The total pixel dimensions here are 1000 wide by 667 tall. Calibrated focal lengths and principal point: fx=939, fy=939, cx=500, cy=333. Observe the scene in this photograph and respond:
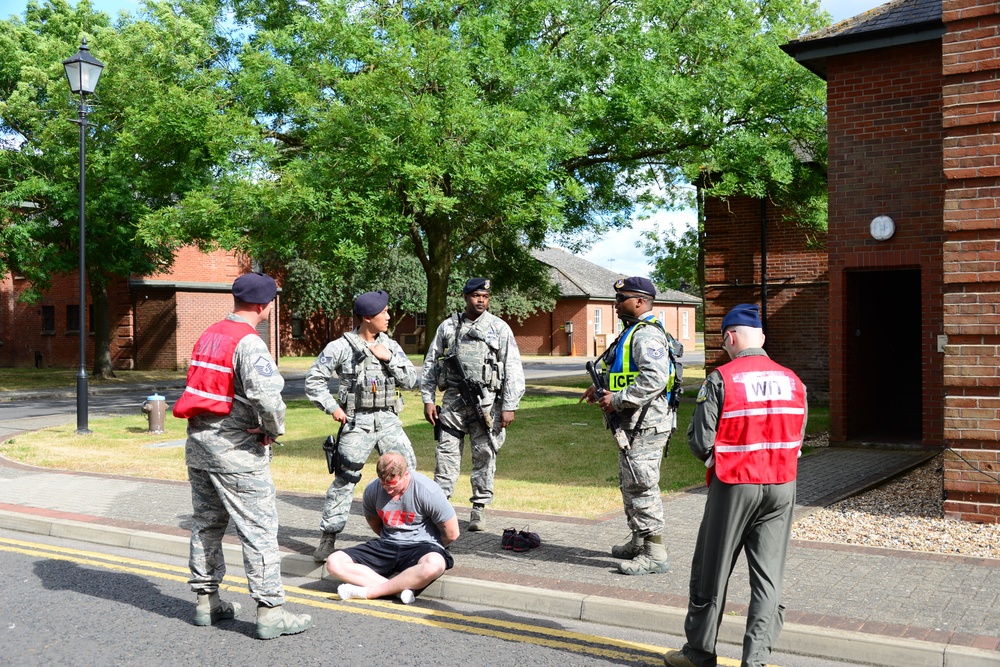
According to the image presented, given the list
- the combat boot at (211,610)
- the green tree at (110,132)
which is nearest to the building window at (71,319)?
the green tree at (110,132)

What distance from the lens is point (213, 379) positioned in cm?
541

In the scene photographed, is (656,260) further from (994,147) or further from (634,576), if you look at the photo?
(634,576)

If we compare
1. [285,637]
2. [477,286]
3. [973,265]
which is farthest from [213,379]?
[973,265]

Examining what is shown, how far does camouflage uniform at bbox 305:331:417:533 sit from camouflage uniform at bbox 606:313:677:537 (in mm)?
1586

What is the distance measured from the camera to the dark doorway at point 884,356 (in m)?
13.6

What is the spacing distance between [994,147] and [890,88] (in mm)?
5192

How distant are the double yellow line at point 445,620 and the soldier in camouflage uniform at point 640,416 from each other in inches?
43.2

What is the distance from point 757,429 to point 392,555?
2828 millimetres

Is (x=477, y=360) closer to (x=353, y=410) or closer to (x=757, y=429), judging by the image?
(x=353, y=410)

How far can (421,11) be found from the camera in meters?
21.4

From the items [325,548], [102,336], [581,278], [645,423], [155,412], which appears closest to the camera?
[645,423]

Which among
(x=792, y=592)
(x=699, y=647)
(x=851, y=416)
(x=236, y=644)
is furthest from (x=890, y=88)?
(x=236, y=644)

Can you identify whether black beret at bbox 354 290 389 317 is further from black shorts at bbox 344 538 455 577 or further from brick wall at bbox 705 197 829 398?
brick wall at bbox 705 197 829 398

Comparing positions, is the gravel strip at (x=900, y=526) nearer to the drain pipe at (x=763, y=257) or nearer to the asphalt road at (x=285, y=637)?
the asphalt road at (x=285, y=637)
